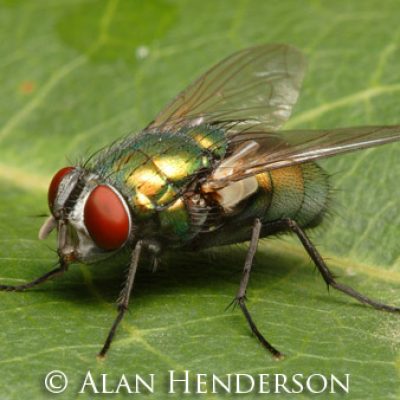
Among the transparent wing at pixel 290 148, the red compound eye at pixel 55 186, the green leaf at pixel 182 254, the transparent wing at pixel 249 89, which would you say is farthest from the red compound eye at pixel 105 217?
the transparent wing at pixel 249 89

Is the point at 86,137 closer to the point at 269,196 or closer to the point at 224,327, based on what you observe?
the point at 269,196

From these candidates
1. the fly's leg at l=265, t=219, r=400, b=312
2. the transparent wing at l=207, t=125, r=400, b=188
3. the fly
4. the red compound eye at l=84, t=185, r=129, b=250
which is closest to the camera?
the red compound eye at l=84, t=185, r=129, b=250

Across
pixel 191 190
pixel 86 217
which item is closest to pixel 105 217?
pixel 86 217

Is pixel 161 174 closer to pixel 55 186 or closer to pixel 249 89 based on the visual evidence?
pixel 55 186

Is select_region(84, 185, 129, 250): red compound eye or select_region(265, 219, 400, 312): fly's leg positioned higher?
select_region(84, 185, 129, 250): red compound eye

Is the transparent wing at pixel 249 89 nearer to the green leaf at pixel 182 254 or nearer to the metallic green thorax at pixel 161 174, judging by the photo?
the green leaf at pixel 182 254

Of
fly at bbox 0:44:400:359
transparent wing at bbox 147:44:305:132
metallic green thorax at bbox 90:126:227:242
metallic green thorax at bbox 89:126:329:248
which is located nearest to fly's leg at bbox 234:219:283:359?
fly at bbox 0:44:400:359

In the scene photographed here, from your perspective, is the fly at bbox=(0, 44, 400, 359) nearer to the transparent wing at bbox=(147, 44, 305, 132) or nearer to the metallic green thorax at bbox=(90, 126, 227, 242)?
the metallic green thorax at bbox=(90, 126, 227, 242)
